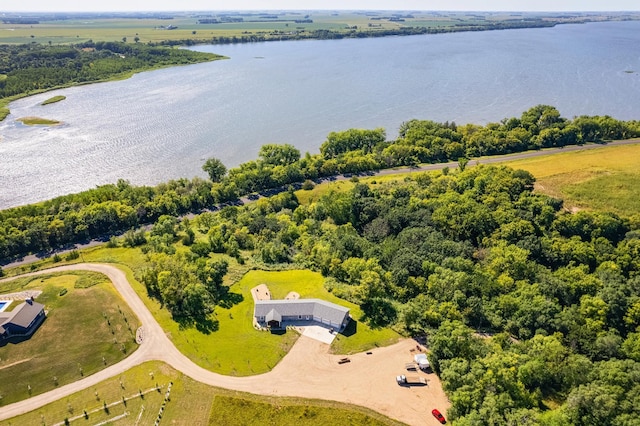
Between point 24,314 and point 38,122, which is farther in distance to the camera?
point 38,122

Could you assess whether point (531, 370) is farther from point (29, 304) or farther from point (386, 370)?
point (29, 304)

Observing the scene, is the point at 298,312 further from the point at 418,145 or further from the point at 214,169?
the point at 418,145

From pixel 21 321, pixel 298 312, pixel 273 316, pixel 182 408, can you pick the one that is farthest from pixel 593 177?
pixel 21 321

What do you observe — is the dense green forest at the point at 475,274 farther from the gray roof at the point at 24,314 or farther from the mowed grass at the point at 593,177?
the gray roof at the point at 24,314

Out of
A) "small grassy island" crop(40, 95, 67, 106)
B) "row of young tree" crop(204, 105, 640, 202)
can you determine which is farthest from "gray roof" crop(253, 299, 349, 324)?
"small grassy island" crop(40, 95, 67, 106)

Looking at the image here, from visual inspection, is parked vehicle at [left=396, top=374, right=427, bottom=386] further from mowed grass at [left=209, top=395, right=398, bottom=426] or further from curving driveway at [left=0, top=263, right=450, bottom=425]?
mowed grass at [left=209, top=395, right=398, bottom=426]

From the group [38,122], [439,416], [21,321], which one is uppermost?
[38,122]

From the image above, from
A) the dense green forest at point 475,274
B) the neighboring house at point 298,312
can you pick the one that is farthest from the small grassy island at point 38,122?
the neighboring house at point 298,312
